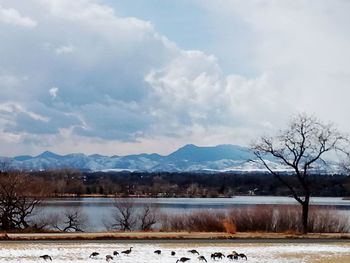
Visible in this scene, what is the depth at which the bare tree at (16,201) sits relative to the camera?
5034 centimetres

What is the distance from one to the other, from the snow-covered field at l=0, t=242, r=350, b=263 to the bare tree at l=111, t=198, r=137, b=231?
21978 millimetres

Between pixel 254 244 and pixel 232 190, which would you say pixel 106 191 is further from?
pixel 254 244

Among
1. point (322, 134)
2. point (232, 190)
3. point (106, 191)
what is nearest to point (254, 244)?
point (322, 134)

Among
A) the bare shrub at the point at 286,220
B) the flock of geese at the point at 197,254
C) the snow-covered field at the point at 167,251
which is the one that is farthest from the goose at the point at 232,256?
the bare shrub at the point at 286,220

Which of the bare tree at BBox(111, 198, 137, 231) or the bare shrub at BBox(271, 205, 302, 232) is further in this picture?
the bare tree at BBox(111, 198, 137, 231)

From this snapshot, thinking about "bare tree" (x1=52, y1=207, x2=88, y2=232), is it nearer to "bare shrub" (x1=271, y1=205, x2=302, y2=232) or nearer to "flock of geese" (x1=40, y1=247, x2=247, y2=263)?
"bare shrub" (x1=271, y1=205, x2=302, y2=232)

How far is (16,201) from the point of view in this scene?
5206 centimetres

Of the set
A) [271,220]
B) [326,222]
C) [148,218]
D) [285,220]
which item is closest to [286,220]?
[285,220]

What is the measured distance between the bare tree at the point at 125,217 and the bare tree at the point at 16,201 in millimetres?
7518

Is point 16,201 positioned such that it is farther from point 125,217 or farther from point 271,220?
point 271,220

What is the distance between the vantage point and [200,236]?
131ft

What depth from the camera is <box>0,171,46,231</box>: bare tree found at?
165 ft

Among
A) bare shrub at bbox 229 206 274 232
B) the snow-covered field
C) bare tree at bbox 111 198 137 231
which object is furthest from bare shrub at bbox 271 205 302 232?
bare tree at bbox 111 198 137 231

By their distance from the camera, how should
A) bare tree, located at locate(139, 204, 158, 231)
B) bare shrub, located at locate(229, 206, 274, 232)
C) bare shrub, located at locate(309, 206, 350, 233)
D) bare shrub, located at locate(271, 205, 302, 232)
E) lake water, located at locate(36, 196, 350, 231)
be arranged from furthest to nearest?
lake water, located at locate(36, 196, 350, 231), bare tree, located at locate(139, 204, 158, 231), bare shrub, located at locate(229, 206, 274, 232), bare shrub, located at locate(271, 205, 302, 232), bare shrub, located at locate(309, 206, 350, 233)
